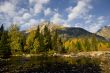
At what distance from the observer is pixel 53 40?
139 m

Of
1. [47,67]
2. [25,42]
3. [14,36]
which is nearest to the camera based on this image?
[47,67]

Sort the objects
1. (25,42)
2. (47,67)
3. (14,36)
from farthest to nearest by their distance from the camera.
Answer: (25,42) < (14,36) < (47,67)

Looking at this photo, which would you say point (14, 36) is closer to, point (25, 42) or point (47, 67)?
point (25, 42)

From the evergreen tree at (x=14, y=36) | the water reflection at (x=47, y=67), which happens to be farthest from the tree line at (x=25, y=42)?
the water reflection at (x=47, y=67)

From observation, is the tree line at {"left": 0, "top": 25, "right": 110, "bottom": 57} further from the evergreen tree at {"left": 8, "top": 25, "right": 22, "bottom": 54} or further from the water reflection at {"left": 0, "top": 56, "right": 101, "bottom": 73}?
the water reflection at {"left": 0, "top": 56, "right": 101, "bottom": 73}

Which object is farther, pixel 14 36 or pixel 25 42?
pixel 25 42

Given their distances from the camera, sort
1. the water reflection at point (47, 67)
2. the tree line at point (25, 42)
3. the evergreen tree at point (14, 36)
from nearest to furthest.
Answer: the water reflection at point (47, 67) → the tree line at point (25, 42) → the evergreen tree at point (14, 36)

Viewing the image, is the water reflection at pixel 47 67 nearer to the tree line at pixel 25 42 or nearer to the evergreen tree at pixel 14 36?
the tree line at pixel 25 42

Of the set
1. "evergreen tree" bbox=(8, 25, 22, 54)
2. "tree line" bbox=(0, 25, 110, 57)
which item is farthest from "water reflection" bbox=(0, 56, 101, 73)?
"evergreen tree" bbox=(8, 25, 22, 54)

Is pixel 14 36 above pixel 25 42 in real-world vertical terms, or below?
above

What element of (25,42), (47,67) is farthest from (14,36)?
(47,67)

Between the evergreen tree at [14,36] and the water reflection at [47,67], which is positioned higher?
the evergreen tree at [14,36]

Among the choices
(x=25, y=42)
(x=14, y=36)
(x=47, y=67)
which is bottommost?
(x=47, y=67)

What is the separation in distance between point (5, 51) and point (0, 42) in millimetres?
4968
